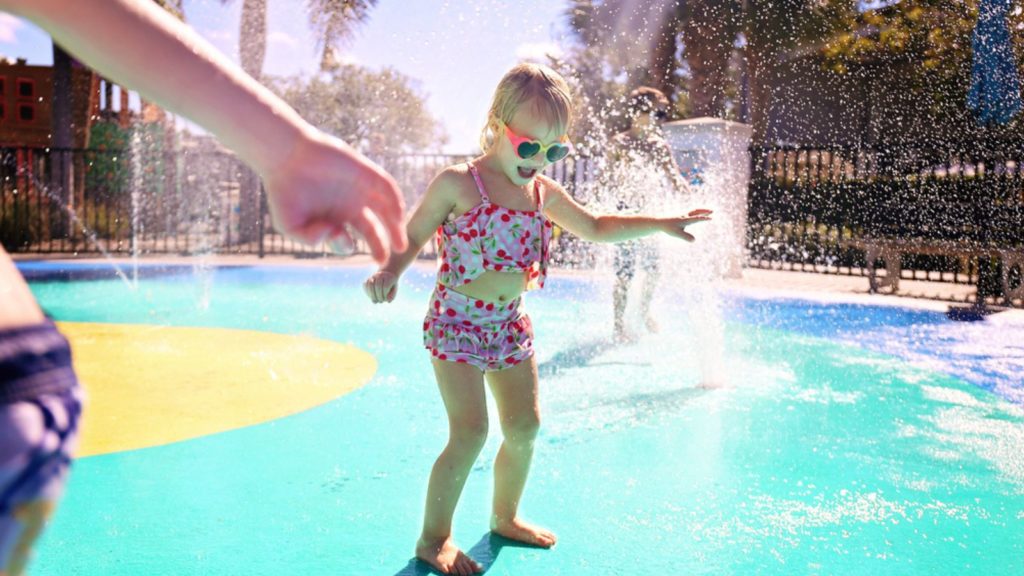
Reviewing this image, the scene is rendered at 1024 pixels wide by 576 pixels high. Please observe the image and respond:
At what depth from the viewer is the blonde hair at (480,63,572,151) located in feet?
8.25

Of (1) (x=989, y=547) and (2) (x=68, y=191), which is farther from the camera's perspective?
(2) (x=68, y=191)

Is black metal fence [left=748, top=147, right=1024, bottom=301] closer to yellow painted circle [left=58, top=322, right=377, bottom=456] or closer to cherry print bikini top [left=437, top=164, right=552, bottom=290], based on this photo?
yellow painted circle [left=58, top=322, right=377, bottom=456]

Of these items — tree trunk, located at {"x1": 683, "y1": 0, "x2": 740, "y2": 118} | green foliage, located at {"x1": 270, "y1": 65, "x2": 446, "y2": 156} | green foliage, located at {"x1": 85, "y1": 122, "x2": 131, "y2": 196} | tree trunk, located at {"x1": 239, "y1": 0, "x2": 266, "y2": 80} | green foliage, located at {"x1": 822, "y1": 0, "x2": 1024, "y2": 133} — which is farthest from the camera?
green foliage, located at {"x1": 270, "y1": 65, "x2": 446, "y2": 156}

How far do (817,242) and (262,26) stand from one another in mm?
11945

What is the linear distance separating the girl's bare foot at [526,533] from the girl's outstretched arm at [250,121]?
1853 mm

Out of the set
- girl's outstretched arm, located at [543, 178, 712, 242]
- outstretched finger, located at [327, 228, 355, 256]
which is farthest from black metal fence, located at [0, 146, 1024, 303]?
outstretched finger, located at [327, 228, 355, 256]

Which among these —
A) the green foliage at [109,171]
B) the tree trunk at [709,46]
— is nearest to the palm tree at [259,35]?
the green foliage at [109,171]

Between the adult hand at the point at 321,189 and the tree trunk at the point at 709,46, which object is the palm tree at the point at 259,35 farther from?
the adult hand at the point at 321,189

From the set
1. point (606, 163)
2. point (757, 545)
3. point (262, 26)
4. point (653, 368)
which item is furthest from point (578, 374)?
point (262, 26)

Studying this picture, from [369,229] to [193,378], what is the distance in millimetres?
4378

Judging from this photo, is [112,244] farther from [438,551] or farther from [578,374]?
[438,551]

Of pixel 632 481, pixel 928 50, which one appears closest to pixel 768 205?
pixel 928 50

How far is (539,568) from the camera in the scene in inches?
97.4

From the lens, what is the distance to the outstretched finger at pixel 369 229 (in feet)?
3.15
